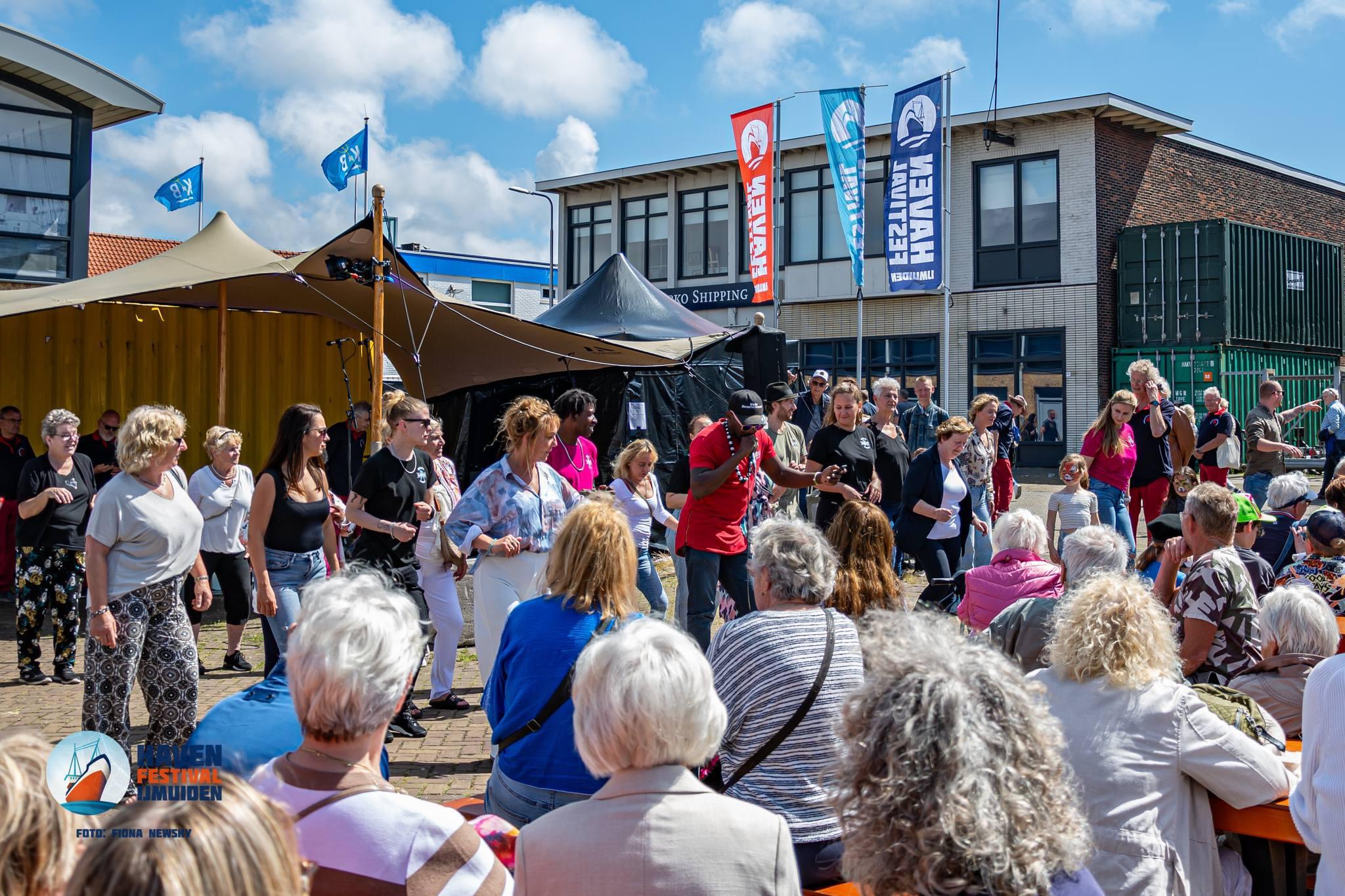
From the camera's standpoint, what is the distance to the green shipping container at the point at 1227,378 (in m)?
23.0

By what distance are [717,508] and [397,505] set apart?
6.12 ft

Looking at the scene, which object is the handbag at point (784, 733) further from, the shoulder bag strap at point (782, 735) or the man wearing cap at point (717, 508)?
the man wearing cap at point (717, 508)

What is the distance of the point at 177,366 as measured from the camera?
1255 centimetres

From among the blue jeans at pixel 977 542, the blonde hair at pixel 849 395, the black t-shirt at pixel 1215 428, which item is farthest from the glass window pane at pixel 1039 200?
the blonde hair at pixel 849 395

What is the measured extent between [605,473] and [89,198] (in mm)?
10663

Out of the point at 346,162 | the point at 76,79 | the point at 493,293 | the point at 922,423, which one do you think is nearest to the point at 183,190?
the point at 76,79

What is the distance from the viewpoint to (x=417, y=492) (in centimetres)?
624

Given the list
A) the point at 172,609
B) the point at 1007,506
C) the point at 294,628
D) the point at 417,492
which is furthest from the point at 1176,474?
the point at 294,628

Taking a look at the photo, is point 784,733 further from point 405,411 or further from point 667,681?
point 405,411

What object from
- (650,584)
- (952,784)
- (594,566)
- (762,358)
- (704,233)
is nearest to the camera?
(952,784)

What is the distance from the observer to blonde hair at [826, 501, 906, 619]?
169 inches

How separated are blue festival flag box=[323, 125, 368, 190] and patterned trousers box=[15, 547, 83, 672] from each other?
714 centimetres

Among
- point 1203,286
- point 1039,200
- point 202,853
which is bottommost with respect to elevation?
point 202,853

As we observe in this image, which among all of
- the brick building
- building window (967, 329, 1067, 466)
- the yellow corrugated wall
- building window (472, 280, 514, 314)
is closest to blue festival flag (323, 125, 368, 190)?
the yellow corrugated wall
